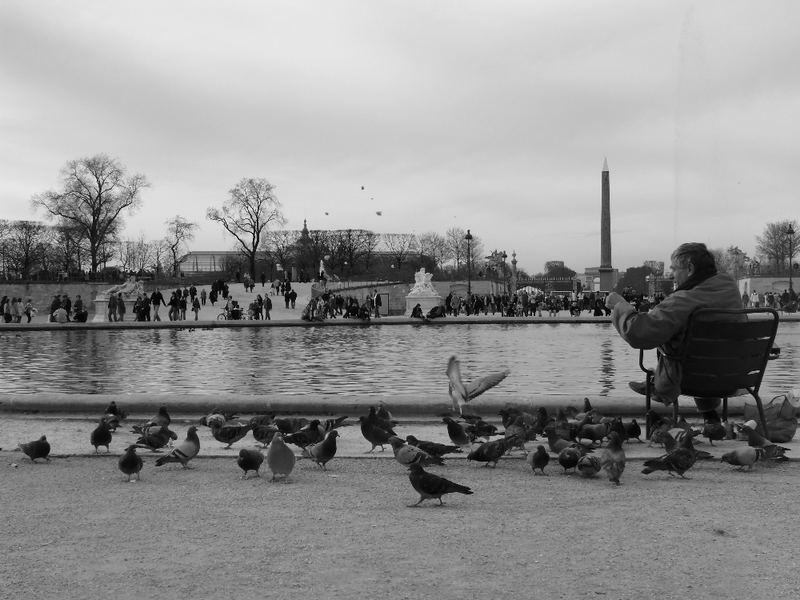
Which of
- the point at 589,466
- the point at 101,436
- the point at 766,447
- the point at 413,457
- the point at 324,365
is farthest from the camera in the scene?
the point at 324,365

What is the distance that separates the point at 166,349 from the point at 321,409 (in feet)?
37.3

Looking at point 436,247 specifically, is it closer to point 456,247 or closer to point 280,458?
point 456,247

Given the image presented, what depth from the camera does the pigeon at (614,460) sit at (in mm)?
3963

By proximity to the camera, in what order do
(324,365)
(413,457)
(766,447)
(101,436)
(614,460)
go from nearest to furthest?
1. (614,460)
2. (413,457)
3. (766,447)
4. (101,436)
5. (324,365)

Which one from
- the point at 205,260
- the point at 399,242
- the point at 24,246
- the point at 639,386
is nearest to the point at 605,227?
the point at 639,386

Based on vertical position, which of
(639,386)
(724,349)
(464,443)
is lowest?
(464,443)

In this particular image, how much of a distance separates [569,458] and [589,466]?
0.37 feet

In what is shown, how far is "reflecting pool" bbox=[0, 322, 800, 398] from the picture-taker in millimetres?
9453

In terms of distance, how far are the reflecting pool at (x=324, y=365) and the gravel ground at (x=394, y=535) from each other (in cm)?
282

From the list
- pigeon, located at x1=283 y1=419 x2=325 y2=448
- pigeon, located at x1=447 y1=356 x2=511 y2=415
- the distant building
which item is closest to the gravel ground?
pigeon, located at x1=283 y1=419 x2=325 y2=448

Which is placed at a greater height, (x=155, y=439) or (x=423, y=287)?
(x=423, y=287)

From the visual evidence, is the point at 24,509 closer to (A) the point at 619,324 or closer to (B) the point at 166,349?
(A) the point at 619,324

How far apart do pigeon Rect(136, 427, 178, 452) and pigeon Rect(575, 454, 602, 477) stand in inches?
85.8

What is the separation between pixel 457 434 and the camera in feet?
15.7
